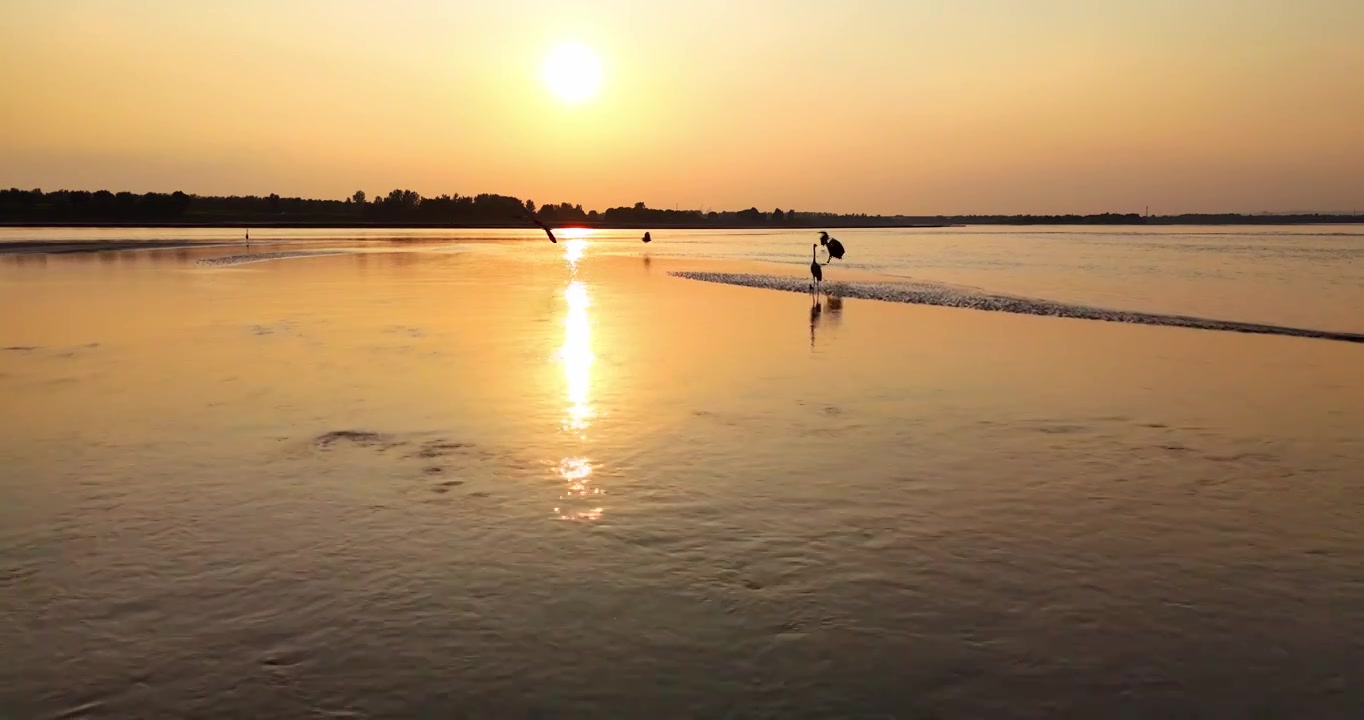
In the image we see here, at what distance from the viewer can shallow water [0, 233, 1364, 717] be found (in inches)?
196

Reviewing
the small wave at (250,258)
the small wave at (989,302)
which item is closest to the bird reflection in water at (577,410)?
the small wave at (989,302)

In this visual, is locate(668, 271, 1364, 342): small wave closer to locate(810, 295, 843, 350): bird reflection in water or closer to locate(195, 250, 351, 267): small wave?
locate(810, 295, 843, 350): bird reflection in water

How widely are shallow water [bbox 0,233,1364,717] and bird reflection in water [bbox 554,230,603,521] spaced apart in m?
0.08

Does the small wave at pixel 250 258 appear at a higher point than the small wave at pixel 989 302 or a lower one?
higher

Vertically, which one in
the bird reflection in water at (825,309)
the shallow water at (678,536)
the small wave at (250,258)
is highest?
the small wave at (250,258)

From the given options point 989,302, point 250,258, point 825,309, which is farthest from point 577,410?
point 250,258

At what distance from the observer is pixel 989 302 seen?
87.6ft

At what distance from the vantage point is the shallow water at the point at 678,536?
16.4ft

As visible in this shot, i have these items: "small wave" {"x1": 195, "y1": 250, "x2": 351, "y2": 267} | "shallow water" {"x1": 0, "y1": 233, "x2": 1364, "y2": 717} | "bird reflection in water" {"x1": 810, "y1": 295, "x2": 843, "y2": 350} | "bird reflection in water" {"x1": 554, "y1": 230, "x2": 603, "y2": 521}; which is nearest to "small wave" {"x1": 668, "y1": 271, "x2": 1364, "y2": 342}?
"bird reflection in water" {"x1": 810, "y1": 295, "x2": 843, "y2": 350}

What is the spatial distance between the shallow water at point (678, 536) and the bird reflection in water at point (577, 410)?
8cm

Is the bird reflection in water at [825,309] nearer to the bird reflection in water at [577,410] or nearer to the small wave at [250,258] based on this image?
the bird reflection in water at [577,410]

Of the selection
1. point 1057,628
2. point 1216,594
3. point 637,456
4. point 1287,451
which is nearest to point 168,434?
point 637,456

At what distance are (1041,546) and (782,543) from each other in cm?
193

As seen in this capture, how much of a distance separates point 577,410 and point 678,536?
513 cm
